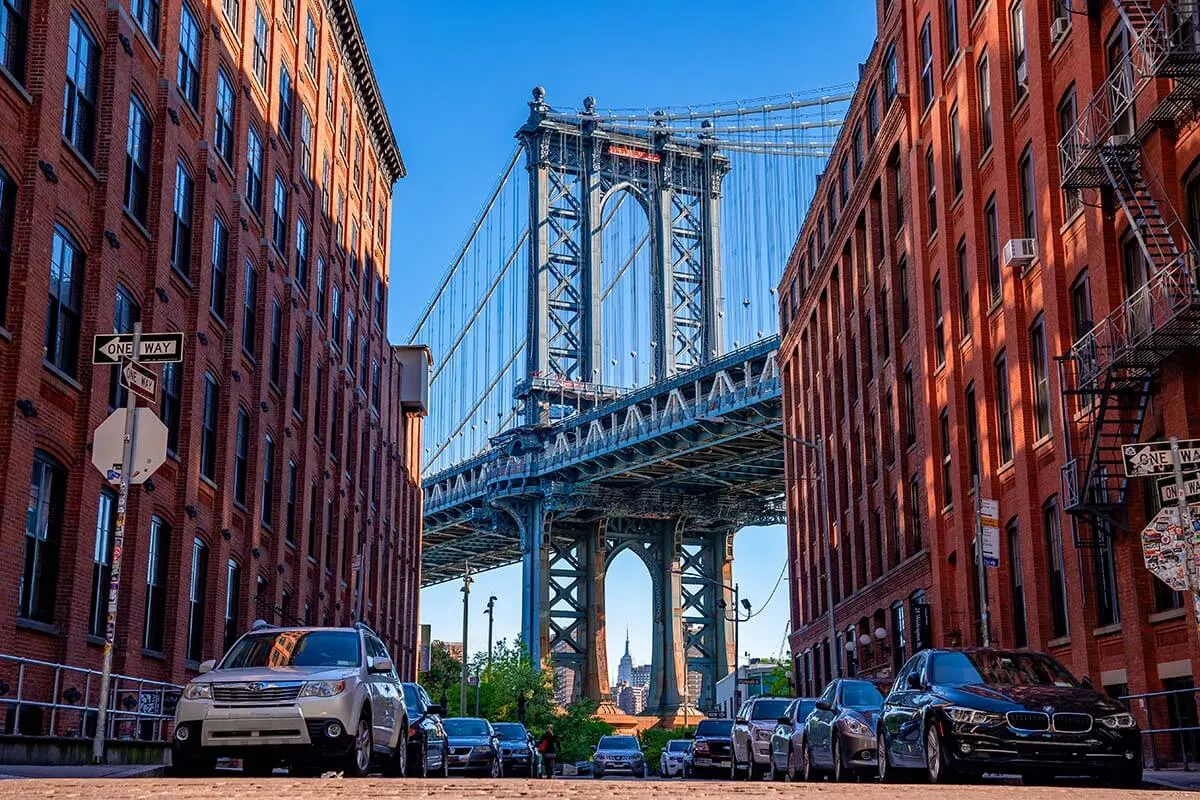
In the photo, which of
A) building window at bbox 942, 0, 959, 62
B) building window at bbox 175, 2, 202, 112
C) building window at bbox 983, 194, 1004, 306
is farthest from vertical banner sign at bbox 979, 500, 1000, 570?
building window at bbox 175, 2, 202, 112

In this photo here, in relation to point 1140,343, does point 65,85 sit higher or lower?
higher

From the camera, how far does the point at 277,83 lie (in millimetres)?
37938

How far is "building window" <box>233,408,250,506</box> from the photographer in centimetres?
3356

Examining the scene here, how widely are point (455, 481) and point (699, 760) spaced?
73.2 meters

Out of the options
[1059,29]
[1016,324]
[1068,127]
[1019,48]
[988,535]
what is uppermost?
[1019,48]

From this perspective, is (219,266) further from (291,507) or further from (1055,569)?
(1055,569)

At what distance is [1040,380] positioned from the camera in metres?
29.5

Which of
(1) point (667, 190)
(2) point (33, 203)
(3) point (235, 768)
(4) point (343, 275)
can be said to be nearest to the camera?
(3) point (235, 768)

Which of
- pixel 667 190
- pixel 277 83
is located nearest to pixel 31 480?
pixel 277 83

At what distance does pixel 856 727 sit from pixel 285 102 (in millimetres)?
26480

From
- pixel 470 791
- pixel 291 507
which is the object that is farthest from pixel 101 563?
pixel 291 507

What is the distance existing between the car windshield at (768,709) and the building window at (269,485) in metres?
14.1

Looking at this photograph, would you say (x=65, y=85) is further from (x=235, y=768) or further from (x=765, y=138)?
(x=765, y=138)

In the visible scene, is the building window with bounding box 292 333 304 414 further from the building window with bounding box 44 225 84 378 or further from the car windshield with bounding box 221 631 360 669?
the car windshield with bounding box 221 631 360 669
